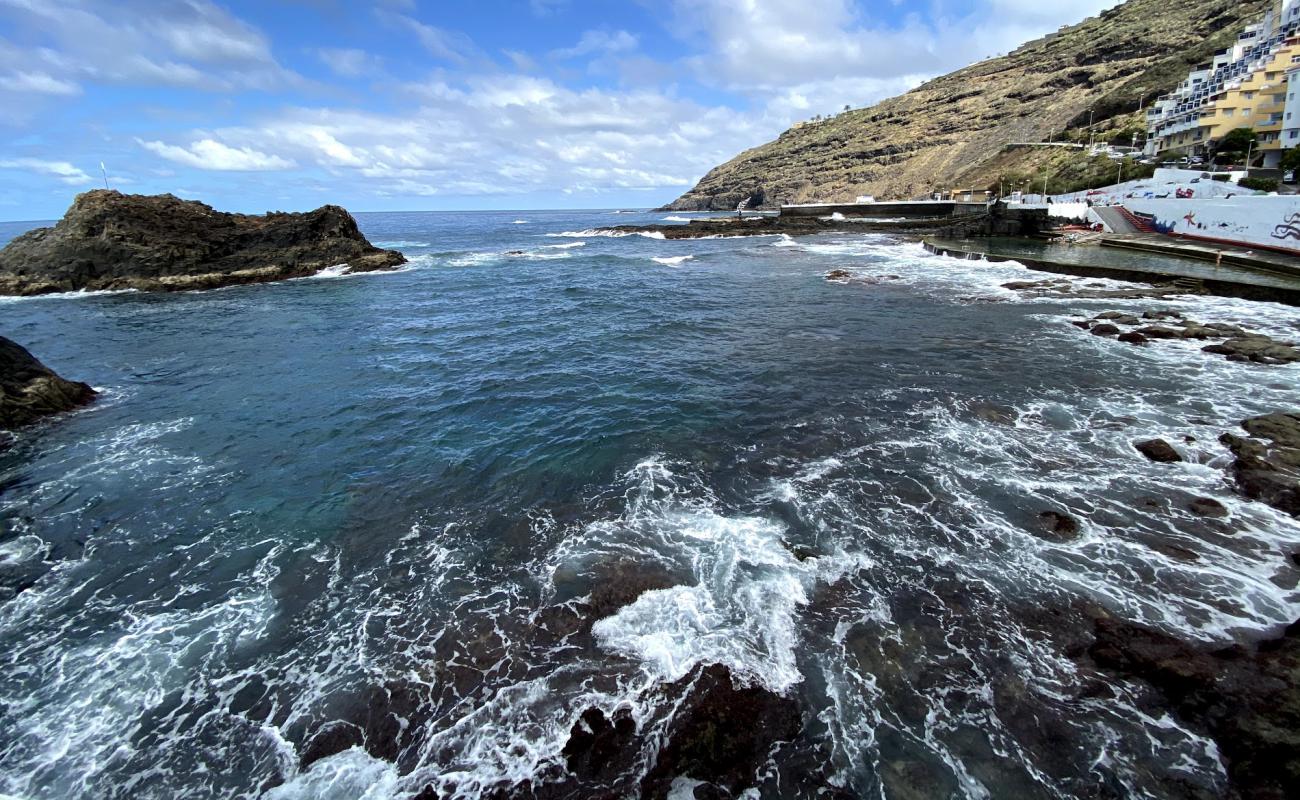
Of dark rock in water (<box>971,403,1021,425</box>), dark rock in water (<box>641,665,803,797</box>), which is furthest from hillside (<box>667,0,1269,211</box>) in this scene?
dark rock in water (<box>641,665,803,797</box>)

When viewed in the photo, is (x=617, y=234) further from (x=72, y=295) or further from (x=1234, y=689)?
(x=1234, y=689)

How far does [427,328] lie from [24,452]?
49.0 feet

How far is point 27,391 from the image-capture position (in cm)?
1571

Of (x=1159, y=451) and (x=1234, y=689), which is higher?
(x=1159, y=451)

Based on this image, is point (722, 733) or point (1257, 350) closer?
point (722, 733)

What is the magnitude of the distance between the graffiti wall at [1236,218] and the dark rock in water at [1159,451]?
27.5 meters

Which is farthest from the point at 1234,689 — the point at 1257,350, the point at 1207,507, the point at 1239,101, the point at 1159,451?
the point at 1239,101

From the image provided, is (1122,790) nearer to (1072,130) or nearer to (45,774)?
(45,774)

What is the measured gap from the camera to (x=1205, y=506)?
9.84m

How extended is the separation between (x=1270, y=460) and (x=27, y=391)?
3135 cm

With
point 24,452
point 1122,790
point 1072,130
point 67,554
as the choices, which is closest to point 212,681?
point 67,554

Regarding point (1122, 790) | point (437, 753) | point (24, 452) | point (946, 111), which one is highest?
point (946, 111)

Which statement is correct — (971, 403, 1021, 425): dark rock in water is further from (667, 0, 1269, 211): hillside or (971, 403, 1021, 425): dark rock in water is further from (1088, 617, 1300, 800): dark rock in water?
(667, 0, 1269, 211): hillside

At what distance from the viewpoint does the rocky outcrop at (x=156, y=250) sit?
39812mm
